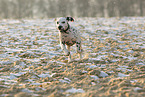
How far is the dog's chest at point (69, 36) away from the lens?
20.4ft

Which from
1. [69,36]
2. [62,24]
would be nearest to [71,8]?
[69,36]

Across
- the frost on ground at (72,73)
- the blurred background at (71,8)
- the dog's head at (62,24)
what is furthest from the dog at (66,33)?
the blurred background at (71,8)

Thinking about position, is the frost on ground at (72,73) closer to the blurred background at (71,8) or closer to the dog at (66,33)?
the dog at (66,33)

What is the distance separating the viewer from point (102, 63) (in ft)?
21.4

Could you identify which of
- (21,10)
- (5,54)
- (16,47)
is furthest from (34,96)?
(21,10)

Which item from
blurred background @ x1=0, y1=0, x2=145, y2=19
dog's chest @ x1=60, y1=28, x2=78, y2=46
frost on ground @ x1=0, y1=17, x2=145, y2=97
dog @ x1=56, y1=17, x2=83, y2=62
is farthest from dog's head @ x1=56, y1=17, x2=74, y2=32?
blurred background @ x1=0, y1=0, x2=145, y2=19

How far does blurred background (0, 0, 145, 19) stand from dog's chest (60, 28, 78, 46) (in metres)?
37.4

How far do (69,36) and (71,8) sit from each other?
43968 mm

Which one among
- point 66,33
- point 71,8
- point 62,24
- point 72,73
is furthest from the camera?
point 71,8

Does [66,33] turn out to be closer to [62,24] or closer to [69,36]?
[69,36]

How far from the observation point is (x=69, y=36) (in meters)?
6.27

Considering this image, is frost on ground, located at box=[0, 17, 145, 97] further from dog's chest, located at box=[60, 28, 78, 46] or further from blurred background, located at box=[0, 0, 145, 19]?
blurred background, located at box=[0, 0, 145, 19]

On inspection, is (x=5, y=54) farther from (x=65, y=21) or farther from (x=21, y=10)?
(x=21, y=10)

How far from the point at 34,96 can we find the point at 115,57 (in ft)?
16.1
